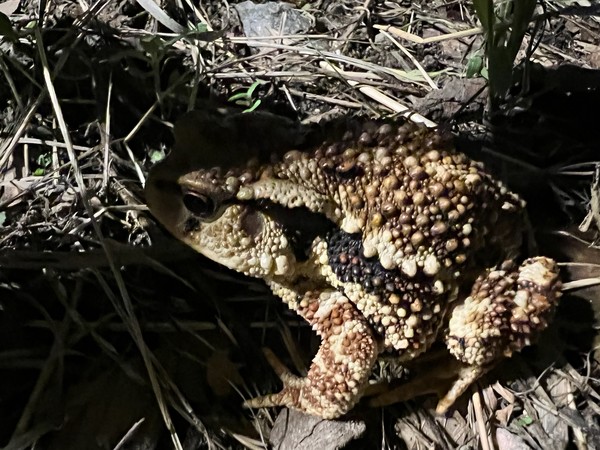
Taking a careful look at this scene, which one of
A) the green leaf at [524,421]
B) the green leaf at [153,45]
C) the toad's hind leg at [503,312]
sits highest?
the green leaf at [153,45]

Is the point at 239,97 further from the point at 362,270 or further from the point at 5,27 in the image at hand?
the point at 362,270

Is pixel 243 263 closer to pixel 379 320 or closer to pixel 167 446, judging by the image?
pixel 379 320

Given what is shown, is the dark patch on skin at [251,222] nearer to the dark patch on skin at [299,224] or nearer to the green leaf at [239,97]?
the dark patch on skin at [299,224]

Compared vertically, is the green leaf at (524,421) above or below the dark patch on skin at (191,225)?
below

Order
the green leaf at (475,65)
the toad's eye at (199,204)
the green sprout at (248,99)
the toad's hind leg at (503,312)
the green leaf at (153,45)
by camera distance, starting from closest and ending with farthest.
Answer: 1. the toad's eye at (199,204)
2. the toad's hind leg at (503,312)
3. the green leaf at (153,45)
4. the green leaf at (475,65)
5. the green sprout at (248,99)

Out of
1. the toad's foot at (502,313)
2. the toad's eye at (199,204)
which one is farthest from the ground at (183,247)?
the toad's eye at (199,204)

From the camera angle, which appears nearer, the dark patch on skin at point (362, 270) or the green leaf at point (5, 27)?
the dark patch on skin at point (362, 270)

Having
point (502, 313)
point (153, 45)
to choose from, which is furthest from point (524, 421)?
point (153, 45)
